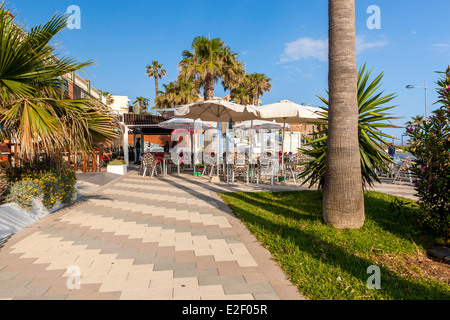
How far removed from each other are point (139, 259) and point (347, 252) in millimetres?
2564

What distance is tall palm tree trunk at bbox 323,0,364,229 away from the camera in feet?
14.4

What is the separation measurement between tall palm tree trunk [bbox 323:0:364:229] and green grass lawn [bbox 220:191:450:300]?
1.19ft

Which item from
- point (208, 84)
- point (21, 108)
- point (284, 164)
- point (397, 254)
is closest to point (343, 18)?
point (397, 254)

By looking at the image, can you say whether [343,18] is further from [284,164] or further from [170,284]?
[284,164]

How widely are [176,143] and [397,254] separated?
70.0 feet

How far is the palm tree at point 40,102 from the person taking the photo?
4.26 m

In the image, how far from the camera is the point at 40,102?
4.56 metres

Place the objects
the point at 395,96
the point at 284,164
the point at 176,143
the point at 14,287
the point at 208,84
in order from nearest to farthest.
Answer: the point at 14,287, the point at 395,96, the point at 284,164, the point at 208,84, the point at 176,143

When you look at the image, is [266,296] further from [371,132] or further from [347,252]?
[371,132]

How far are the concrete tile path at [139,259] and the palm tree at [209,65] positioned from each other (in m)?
13.0

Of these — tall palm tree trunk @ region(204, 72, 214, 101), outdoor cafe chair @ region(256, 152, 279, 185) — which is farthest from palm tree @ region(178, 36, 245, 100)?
outdoor cafe chair @ region(256, 152, 279, 185)

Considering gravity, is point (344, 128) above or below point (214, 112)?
below

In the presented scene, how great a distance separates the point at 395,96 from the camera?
5527 mm

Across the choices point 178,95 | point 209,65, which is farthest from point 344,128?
point 178,95
